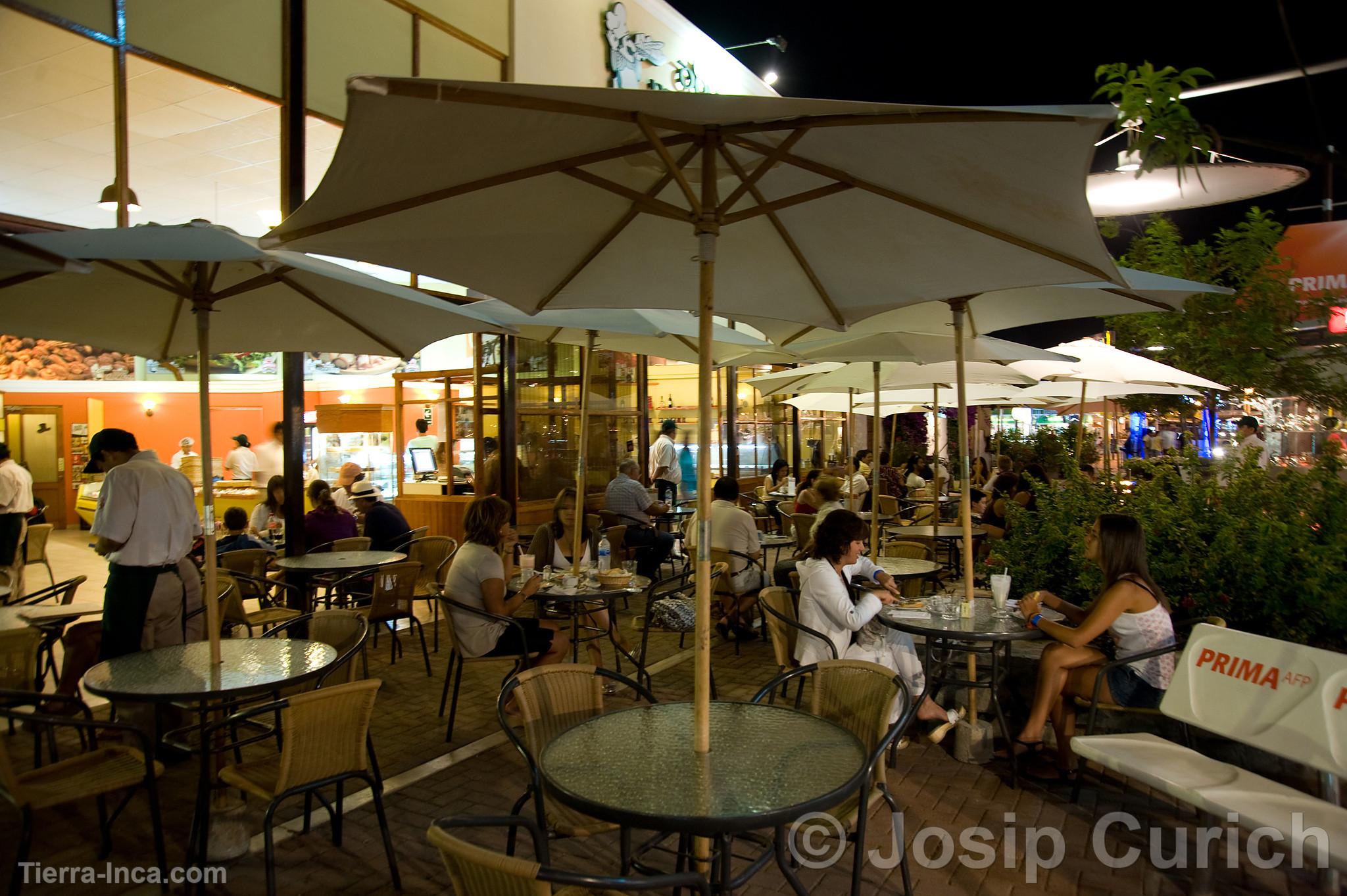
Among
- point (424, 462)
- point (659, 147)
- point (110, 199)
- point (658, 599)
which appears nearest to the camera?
point (659, 147)

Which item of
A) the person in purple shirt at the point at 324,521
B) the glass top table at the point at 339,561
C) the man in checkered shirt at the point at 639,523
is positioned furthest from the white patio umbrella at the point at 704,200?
the man in checkered shirt at the point at 639,523

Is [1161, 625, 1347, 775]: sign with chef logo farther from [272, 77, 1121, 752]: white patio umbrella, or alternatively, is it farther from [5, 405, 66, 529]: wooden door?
[5, 405, 66, 529]: wooden door

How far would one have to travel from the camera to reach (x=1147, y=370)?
23.0 feet

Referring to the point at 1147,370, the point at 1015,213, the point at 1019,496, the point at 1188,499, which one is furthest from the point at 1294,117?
the point at 1015,213

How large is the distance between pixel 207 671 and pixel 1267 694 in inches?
172

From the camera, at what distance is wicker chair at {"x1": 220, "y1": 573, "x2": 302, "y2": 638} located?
514 centimetres

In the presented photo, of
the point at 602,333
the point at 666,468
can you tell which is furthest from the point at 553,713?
the point at 666,468

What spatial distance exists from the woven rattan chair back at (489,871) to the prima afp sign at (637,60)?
10207 mm

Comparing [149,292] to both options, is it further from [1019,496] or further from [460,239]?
[1019,496]

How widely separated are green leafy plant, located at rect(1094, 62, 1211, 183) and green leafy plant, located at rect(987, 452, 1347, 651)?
77.4 inches

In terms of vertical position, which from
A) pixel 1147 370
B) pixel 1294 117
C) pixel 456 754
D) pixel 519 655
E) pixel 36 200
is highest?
pixel 1294 117

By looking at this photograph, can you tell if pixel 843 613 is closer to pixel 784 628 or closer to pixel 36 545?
pixel 784 628

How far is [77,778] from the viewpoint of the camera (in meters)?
3.22

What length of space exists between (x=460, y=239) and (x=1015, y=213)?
2240 millimetres
